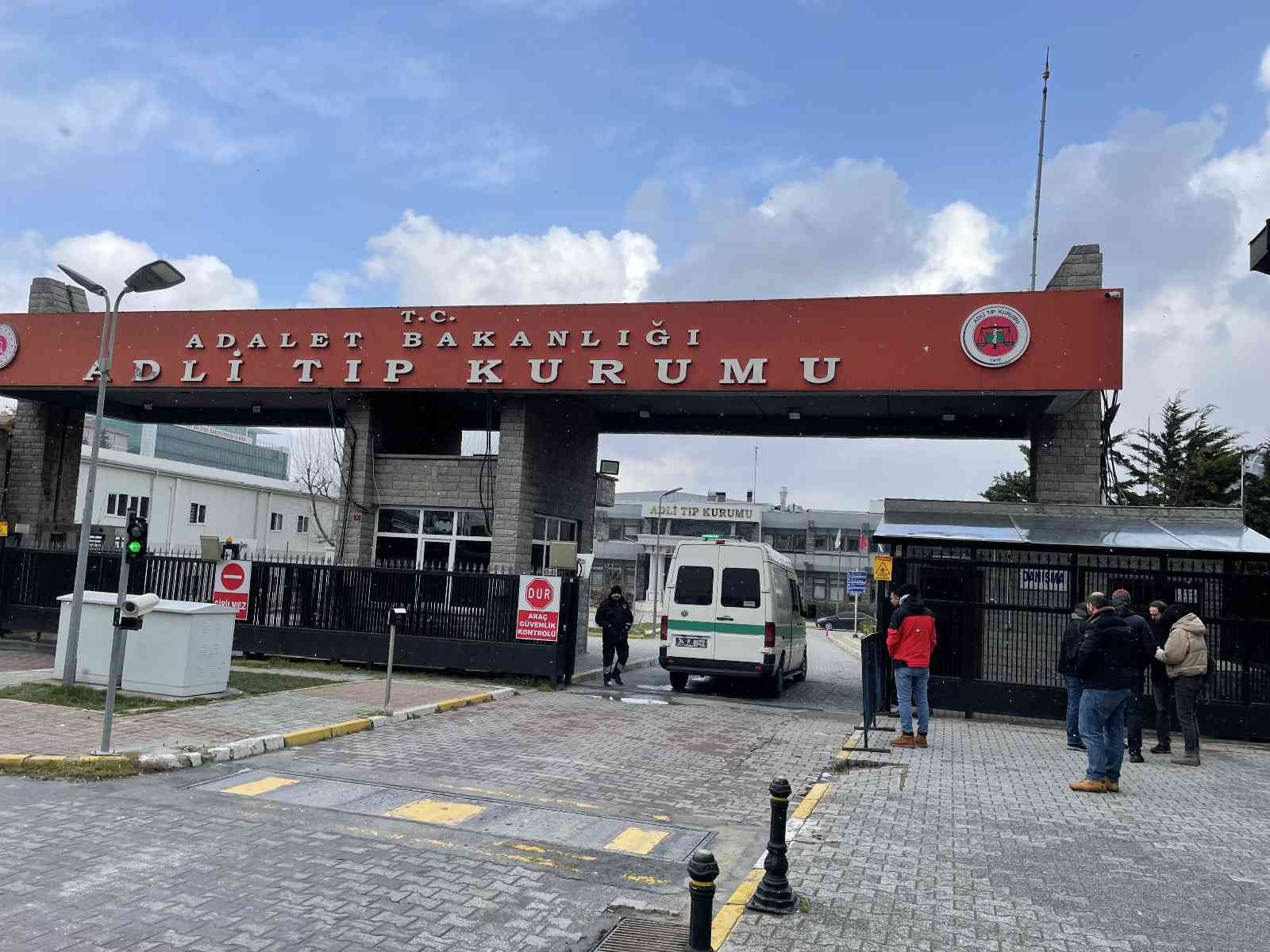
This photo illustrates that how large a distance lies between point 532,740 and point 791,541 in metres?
73.8

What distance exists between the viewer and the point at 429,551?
21016 mm

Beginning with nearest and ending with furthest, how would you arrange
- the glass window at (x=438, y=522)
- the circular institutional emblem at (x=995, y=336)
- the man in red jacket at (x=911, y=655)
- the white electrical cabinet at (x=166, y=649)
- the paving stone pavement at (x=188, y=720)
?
the paving stone pavement at (x=188, y=720) → the man in red jacket at (x=911, y=655) → the white electrical cabinet at (x=166, y=649) → the circular institutional emblem at (x=995, y=336) → the glass window at (x=438, y=522)

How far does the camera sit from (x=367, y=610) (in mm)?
17859

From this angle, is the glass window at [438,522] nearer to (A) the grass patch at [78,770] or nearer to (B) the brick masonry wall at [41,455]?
(B) the brick masonry wall at [41,455]

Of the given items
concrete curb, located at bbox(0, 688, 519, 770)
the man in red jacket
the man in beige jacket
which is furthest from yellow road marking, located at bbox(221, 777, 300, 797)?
the man in beige jacket

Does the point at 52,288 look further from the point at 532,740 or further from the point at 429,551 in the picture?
the point at 532,740

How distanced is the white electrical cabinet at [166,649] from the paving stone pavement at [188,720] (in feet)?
1.86

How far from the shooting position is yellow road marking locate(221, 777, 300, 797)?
8250 mm

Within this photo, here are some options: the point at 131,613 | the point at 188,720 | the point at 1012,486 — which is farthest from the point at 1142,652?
the point at 1012,486

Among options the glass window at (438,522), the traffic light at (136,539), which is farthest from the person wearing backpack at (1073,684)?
the glass window at (438,522)

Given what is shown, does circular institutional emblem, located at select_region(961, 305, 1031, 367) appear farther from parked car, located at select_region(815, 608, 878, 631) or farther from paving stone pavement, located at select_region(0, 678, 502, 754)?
parked car, located at select_region(815, 608, 878, 631)

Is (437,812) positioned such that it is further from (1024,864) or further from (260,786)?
(1024,864)

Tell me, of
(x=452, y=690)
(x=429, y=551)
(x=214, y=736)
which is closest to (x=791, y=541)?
(x=429, y=551)

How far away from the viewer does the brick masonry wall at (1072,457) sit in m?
17.3
